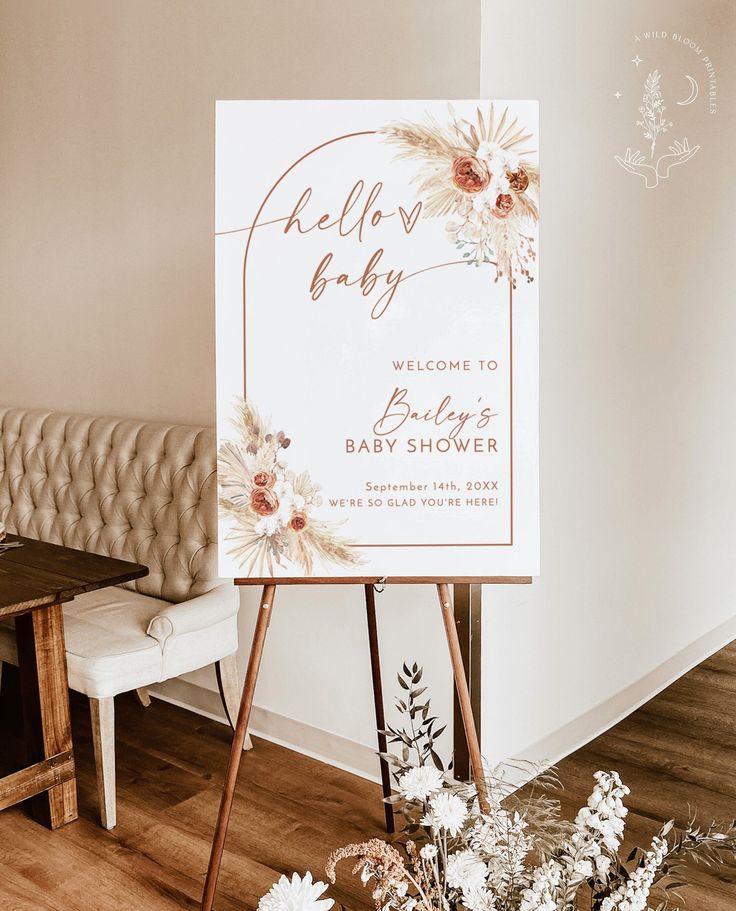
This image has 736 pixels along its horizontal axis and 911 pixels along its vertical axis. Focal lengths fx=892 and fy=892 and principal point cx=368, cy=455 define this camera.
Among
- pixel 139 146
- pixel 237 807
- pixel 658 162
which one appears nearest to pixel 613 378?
pixel 658 162

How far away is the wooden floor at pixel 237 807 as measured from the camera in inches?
87.2

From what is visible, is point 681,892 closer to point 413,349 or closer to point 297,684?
point 297,684

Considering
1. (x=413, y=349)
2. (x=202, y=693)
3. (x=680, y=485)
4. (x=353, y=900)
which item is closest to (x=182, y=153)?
(x=413, y=349)

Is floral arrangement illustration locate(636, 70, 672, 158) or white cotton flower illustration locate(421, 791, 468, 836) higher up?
floral arrangement illustration locate(636, 70, 672, 158)

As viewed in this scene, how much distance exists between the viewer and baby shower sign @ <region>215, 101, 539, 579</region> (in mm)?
1812

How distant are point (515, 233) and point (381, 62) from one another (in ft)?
3.52

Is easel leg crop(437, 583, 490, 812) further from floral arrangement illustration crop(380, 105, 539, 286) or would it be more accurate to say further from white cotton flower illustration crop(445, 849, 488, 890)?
floral arrangement illustration crop(380, 105, 539, 286)

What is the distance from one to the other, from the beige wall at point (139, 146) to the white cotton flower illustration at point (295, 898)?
2.00 metres

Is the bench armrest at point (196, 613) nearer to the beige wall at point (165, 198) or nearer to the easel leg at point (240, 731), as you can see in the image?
the beige wall at point (165, 198)

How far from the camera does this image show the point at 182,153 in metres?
3.18

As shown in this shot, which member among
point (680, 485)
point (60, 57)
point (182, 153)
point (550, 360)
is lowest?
point (680, 485)

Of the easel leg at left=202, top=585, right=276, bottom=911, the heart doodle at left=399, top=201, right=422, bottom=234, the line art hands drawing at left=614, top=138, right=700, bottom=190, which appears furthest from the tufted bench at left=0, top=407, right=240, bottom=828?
the line art hands drawing at left=614, top=138, right=700, bottom=190

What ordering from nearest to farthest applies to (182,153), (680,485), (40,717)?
1. (40,717)
2. (182,153)
3. (680,485)

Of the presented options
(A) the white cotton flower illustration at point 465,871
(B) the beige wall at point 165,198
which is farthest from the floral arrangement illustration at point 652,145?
(A) the white cotton flower illustration at point 465,871
